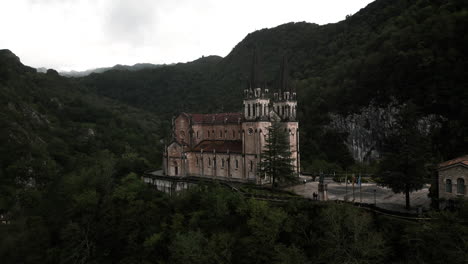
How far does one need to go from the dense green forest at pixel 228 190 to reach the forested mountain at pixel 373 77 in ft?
0.97

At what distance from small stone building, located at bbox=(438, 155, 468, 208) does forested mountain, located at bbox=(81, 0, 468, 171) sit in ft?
54.0

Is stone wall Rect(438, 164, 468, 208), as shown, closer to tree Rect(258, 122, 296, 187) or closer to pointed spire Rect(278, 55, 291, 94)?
tree Rect(258, 122, 296, 187)

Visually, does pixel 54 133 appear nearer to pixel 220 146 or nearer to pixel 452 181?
pixel 220 146

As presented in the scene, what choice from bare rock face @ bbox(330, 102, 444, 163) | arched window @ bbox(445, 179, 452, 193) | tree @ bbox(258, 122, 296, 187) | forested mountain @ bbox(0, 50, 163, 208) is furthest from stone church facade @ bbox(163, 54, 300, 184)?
bare rock face @ bbox(330, 102, 444, 163)

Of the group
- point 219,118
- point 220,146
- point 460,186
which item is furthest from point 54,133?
Result: point 460,186

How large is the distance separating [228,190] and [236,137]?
12.6 meters

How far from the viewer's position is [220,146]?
153ft

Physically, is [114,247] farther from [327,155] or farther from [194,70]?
[194,70]

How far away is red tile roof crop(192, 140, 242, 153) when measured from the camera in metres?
44.4

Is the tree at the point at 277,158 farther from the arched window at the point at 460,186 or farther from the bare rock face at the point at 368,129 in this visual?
the bare rock face at the point at 368,129

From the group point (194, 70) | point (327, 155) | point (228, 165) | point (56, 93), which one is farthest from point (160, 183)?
point (194, 70)

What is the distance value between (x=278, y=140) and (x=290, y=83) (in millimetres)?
13100

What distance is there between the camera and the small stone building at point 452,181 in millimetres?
24516

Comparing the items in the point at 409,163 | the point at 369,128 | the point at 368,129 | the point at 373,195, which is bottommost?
the point at 373,195
